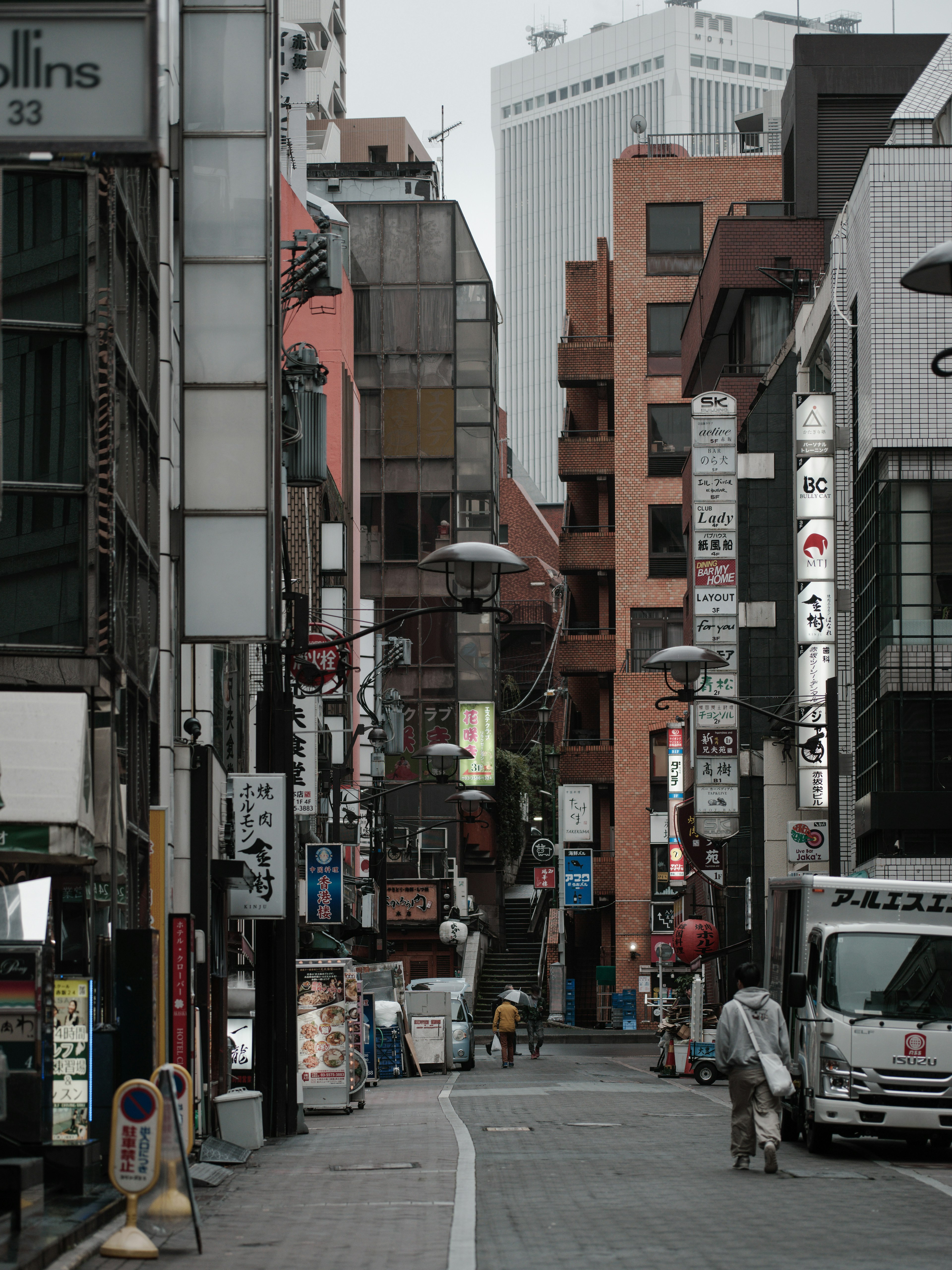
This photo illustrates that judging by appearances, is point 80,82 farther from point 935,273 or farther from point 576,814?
point 576,814

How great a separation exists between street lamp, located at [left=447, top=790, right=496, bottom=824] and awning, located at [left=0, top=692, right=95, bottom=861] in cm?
2951

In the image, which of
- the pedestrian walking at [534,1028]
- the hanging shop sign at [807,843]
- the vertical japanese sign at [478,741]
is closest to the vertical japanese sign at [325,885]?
the hanging shop sign at [807,843]

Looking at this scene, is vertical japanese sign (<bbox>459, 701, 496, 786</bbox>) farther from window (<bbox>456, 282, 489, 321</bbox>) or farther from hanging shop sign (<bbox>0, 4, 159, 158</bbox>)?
hanging shop sign (<bbox>0, 4, 159, 158</bbox>)

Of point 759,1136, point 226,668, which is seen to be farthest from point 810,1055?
point 226,668

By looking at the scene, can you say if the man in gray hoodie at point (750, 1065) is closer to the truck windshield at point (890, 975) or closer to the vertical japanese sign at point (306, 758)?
the truck windshield at point (890, 975)

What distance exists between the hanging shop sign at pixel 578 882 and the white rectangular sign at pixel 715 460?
85.5 ft

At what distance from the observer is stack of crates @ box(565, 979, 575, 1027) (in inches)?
2867

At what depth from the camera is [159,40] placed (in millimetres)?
8391

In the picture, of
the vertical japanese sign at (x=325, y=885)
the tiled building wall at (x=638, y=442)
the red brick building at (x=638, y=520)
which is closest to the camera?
the vertical japanese sign at (x=325, y=885)

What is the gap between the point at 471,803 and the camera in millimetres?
73562

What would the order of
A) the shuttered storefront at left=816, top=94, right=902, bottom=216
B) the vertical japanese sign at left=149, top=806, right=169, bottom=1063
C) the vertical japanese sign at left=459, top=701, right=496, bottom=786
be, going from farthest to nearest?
the vertical japanese sign at left=459, top=701, right=496, bottom=786
the shuttered storefront at left=816, top=94, right=902, bottom=216
the vertical japanese sign at left=149, top=806, right=169, bottom=1063

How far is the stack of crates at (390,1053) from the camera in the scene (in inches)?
1711

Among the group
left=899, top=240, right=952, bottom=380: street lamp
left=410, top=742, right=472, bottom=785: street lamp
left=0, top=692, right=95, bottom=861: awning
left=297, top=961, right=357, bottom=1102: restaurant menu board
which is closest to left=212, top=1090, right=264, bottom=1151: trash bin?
left=0, top=692, right=95, bottom=861: awning

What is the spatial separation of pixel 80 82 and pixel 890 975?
1508cm
